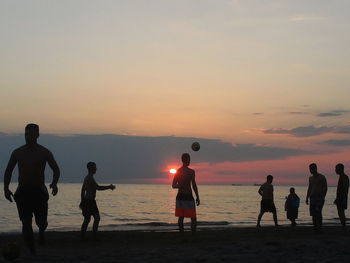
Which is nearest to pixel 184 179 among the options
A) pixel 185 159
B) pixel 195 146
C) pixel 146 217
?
pixel 185 159

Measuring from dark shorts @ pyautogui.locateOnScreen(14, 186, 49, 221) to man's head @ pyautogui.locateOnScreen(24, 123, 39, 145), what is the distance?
2.32 feet

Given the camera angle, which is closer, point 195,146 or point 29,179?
point 29,179

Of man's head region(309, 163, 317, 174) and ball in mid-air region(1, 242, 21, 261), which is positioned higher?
man's head region(309, 163, 317, 174)

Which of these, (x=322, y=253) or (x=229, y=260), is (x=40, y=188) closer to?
(x=229, y=260)

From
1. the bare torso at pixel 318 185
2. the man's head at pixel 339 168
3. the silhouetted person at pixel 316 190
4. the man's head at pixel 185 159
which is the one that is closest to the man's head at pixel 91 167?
the man's head at pixel 185 159

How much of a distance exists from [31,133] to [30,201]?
1.02m

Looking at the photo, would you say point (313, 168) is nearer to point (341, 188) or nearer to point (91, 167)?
point (341, 188)

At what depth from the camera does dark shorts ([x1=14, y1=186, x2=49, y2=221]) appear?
8062mm

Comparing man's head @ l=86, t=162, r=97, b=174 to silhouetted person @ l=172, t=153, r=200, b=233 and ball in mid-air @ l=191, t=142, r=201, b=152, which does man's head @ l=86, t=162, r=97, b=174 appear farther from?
ball in mid-air @ l=191, t=142, r=201, b=152

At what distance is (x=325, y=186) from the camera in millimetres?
15242

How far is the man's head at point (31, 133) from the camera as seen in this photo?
807 centimetres

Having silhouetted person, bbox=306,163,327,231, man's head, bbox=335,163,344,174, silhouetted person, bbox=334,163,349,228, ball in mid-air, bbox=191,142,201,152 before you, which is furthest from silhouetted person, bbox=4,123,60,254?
ball in mid-air, bbox=191,142,201,152

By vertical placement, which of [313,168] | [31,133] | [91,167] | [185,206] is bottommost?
[185,206]

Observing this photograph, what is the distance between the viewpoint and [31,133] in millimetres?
8070
